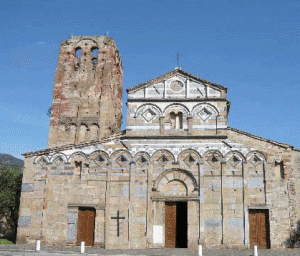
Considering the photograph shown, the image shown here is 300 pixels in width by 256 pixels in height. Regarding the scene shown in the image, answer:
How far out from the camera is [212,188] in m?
19.2

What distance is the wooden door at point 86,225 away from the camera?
19.1 m

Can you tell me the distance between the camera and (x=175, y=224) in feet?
62.8

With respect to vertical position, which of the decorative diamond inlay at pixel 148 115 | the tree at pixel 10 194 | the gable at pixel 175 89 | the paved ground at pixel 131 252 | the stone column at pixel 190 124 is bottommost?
the paved ground at pixel 131 252

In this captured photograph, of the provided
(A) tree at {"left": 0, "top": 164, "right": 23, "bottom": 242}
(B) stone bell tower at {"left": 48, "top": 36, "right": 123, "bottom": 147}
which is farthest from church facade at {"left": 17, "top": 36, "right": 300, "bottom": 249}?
(A) tree at {"left": 0, "top": 164, "right": 23, "bottom": 242}

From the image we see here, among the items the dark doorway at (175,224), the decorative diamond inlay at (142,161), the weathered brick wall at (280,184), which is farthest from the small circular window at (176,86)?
the dark doorway at (175,224)

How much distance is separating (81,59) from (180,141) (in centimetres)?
1181

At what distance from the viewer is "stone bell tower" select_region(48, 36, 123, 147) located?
85.4 ft

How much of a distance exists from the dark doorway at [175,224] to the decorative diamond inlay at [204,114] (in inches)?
184

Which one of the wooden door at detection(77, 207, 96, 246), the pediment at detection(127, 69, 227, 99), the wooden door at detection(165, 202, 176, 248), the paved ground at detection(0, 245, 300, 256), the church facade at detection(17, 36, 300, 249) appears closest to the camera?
the paved ground at detection(0, 245, 300, 256)

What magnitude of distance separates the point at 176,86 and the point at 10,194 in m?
14.6

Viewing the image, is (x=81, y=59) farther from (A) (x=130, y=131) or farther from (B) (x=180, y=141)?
(B) (x=180, y=141)

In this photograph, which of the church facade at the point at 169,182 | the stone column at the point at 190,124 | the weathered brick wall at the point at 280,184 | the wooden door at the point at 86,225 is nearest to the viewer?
the weathered brick wall at the point at 280,184

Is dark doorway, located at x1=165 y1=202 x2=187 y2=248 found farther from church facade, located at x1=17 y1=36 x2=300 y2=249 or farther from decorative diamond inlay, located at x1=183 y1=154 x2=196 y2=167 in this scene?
decorative diamond inlay, located at x1=183 y1=154 x2=196 y2=167

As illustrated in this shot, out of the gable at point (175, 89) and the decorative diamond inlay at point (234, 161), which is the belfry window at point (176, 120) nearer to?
the gable at point (175, 89)
